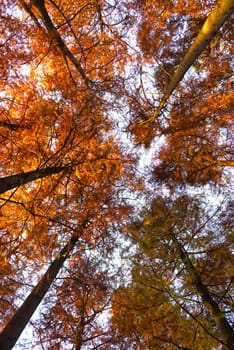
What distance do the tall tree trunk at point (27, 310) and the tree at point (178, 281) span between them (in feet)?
4.52

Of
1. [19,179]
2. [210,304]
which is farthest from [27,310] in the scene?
[210,304]

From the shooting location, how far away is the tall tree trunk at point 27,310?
342cm

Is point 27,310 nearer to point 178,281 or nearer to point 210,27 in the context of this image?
point 178,281

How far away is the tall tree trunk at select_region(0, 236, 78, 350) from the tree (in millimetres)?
1377

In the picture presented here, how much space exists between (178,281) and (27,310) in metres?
2.47

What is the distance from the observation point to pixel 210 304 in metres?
2.96

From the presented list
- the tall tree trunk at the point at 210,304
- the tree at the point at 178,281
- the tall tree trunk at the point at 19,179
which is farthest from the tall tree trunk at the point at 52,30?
the tall tree trunk at the point at 210,304

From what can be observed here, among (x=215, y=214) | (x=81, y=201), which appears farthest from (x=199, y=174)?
(x=81, y=201)

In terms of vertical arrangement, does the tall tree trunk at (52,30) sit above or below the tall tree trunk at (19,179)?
above

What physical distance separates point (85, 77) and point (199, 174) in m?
3.95

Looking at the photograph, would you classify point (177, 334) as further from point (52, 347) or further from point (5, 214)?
point (5, 214)

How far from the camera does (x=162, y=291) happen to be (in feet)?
10.9

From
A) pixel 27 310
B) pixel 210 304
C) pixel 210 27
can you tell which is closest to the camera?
pixel 210 304

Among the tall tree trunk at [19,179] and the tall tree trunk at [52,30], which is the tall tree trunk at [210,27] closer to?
the tall tree trunk at [52,30]
